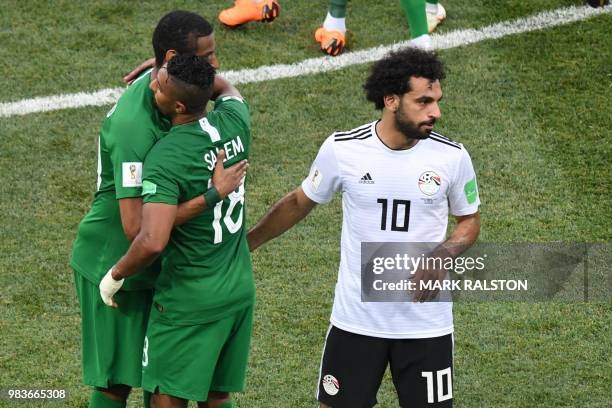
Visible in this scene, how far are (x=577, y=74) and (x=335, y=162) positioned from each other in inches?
170

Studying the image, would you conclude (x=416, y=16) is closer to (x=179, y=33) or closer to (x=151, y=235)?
(x=179, y=33)

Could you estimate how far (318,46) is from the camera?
388 inches

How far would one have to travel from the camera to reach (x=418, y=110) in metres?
5.42

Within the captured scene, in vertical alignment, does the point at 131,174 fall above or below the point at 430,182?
above

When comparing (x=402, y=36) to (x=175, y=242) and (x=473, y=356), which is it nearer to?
(x=473, y=356)

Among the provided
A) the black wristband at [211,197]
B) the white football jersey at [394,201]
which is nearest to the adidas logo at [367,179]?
the white football jersey at [394,201]

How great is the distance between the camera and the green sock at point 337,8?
378 inches

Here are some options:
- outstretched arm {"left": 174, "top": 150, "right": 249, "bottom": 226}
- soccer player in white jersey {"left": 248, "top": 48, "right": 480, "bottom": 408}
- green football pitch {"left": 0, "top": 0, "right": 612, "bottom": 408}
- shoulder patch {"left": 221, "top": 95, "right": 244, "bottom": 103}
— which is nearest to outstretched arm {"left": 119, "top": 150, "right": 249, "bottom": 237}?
outstretched arm {"left": 174, "top": 150, "right": 249, "bottom": 226}

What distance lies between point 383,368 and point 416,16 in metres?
4.24

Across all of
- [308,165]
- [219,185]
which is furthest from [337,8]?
[219,185]

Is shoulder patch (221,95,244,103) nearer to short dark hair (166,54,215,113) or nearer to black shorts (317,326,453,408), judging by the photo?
short dark hair (166,54,215,113)

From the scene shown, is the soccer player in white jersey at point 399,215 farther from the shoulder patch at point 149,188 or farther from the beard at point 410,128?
the shoulder patch at point 149,188

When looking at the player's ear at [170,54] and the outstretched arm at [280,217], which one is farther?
the outstretched arm at [280,217]

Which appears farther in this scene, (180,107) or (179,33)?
(179,33)
